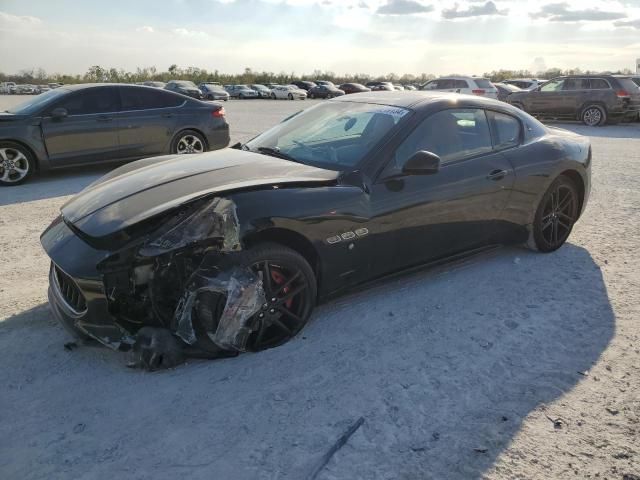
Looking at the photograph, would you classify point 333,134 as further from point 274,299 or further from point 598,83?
point 598,83

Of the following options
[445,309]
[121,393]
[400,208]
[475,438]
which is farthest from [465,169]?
[121,393]

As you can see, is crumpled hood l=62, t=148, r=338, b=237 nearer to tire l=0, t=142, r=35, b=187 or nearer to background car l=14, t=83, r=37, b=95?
tire l=0, t=142, r=35, b=187

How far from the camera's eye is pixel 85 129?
27.0 feet

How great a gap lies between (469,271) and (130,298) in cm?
286

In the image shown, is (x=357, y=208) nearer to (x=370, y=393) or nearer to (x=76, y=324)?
(x=370, y=393)

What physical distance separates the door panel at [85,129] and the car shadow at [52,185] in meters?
0.33

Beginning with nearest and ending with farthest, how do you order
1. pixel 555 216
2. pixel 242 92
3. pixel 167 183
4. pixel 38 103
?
pixel 167 183 → pixel 555 216 → pixel 38 103 → pixel 242 92

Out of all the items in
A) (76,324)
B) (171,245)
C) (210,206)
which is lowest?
(76,324)

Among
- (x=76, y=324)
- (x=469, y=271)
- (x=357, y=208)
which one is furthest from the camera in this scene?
(x=469, y=271)

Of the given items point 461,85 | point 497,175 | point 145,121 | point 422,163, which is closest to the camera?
point 422,163

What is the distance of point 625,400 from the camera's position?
2867mm

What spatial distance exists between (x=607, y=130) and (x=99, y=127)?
14.9m

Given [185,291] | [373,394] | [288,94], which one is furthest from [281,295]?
[288,94]

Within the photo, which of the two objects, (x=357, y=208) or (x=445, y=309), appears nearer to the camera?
(x=357, y=208)
